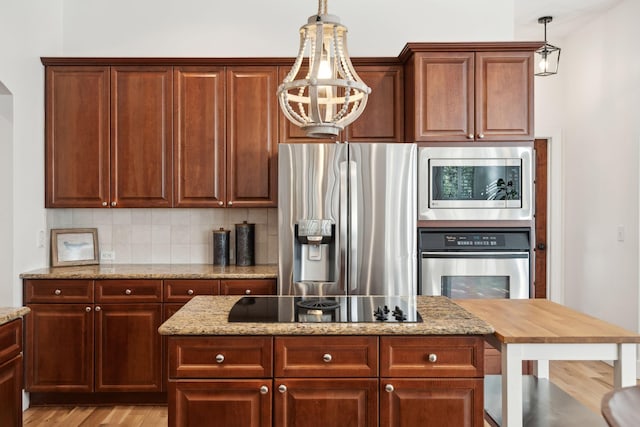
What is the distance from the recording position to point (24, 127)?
3518 millimetres

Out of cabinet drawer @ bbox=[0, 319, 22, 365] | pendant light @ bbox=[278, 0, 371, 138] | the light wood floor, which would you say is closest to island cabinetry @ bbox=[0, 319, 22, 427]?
cabinet drawer @ bbox=[0, 319, 22, 365]

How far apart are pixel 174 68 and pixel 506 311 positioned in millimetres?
2856

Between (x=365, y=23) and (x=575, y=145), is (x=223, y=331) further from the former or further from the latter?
(x=575, y=145)

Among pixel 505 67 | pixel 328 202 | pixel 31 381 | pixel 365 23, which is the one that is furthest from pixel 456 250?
pixel 31 381

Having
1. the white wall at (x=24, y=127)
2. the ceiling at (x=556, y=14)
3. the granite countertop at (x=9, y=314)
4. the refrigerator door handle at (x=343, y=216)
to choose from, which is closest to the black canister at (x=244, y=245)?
the refrigerator door handle at (x=343, y=216)

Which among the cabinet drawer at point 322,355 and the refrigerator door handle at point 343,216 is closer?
the cabinet drawer at point 322,355

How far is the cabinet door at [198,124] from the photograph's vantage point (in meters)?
3.78

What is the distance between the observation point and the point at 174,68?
3.78 metres

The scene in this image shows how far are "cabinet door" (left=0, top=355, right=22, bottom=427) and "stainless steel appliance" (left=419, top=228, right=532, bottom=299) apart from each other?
237 cm

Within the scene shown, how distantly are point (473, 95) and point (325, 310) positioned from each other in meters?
2.00

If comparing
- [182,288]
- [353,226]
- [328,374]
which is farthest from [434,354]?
[182,288]

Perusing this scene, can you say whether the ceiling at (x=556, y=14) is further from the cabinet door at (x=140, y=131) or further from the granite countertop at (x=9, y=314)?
the granite countertop at (x=9, y=314)

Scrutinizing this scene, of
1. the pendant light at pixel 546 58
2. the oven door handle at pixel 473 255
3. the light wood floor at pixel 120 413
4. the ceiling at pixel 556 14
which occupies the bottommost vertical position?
the light wood floor at pixel 120 413

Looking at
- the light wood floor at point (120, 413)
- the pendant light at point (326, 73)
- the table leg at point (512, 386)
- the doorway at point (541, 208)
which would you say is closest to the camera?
the pendant light at point (326, 73)
